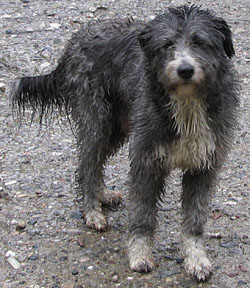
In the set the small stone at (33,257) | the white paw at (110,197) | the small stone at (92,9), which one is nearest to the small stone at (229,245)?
the white paw at (110,197)

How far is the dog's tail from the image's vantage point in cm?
518

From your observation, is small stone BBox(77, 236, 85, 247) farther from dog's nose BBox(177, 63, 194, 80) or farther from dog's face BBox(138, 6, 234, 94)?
dog's nose BBox(177, 63, 194, 80)

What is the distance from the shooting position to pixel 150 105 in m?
4.29

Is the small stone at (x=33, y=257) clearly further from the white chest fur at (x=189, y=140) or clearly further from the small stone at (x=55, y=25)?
the small stone at (x=55, y=25)

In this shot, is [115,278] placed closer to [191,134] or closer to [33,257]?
[33,257]

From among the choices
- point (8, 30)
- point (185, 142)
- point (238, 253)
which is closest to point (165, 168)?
point (185, 142)

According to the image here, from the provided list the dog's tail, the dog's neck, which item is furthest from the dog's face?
the dog's tail

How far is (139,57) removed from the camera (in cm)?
457

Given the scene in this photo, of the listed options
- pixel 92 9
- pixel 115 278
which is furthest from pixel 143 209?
pixel 92 9

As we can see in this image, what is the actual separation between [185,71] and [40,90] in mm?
1709

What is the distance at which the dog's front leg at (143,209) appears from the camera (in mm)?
4434

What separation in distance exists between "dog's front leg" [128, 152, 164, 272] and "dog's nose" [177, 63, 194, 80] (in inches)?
28.7

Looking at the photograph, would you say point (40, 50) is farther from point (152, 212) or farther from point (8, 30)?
point (152, 212)

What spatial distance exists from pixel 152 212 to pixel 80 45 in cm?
136
